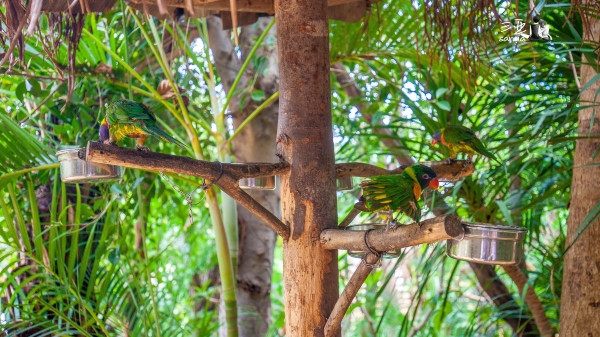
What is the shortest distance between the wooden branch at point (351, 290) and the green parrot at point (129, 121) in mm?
471

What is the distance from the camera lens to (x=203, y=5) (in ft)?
4.91

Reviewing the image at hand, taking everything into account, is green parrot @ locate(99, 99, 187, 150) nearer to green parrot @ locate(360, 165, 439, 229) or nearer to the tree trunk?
green parrot @ locate(360, 165, 439, 229)

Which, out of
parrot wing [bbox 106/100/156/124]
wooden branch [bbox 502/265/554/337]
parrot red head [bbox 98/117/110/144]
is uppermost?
parrot wing [bbox 106/100/156/124]

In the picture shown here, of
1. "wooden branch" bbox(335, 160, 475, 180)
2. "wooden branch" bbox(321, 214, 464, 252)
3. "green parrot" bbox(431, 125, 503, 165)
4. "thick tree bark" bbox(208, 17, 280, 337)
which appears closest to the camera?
"wooden branch" bbox(321, 214, 464, 252)

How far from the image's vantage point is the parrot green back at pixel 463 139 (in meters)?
1.48

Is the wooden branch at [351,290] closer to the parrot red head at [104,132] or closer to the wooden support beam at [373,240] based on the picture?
the wooden support beam at [373,240]

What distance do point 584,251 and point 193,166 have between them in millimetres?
1129

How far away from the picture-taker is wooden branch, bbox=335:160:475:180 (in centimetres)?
136

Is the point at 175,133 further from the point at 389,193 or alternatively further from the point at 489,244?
the point at 489,244

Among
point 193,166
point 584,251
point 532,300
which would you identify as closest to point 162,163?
point 193,166

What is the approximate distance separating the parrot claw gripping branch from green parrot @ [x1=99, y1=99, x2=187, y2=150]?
0.07m

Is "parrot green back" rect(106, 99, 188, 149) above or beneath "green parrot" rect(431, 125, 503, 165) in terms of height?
above

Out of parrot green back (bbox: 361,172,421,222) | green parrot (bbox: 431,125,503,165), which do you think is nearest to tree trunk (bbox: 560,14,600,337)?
green parrot (bbox: 431,125,503,165)

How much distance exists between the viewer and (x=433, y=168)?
1.46 m
